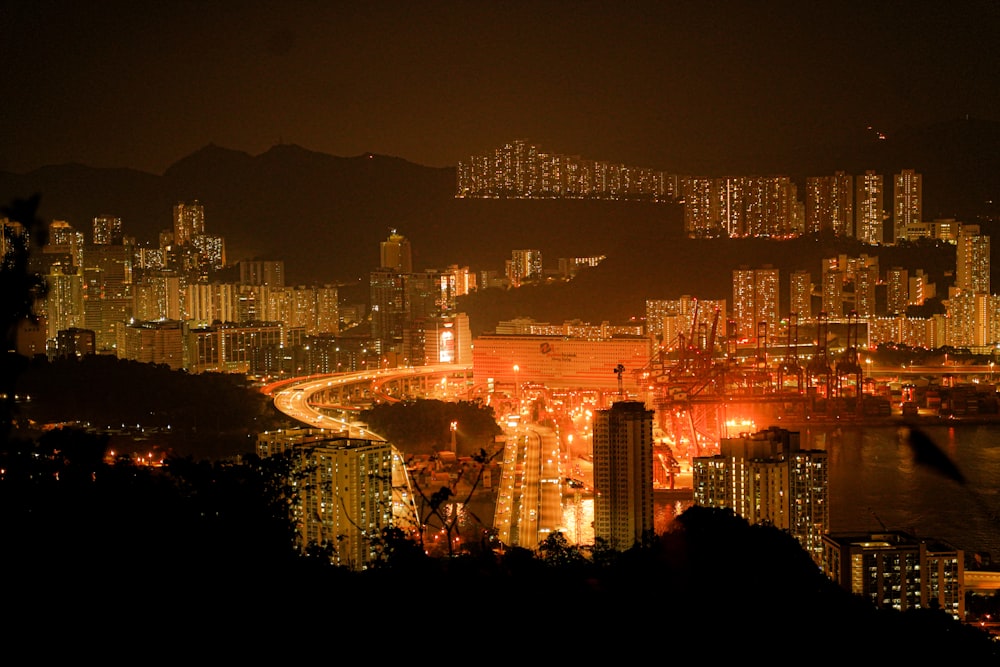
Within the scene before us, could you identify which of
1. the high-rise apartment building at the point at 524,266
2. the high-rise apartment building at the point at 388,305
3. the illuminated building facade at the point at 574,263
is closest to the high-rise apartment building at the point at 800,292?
the illuminated building facade at the point at 574,263

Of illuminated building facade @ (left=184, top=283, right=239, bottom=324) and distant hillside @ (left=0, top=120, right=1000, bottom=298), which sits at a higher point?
distant hillside @ (left=0, top=120, right=1000, bottom=298)

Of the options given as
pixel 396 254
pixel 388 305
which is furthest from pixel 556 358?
pixel 396 254

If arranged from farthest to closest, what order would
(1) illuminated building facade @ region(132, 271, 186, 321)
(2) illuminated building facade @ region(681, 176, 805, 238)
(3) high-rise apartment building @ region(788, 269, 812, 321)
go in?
(2) illuminated building facade @ region(681, 176, 805, 238) → (3) high-rise apartment building @ region(788, 269, 812, 321) → (1) illuminated building facade @ region(132, 271, 186, 321)

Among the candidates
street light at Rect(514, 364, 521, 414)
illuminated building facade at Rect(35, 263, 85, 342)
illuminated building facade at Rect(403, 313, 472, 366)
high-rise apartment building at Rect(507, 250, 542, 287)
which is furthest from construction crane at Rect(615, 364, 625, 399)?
illuminated building facade at Rect(35, 263, 85, 342)

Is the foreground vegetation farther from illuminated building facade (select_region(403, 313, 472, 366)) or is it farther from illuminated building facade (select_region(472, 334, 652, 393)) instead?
illuminated building facade (select_region(403, 313, 472, 366))

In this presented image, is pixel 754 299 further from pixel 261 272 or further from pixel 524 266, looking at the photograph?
pixel 261 272

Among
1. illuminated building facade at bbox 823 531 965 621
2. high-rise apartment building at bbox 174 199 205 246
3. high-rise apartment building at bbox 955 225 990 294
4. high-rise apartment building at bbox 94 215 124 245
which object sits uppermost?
high-rise apartment building at bbox 174 199 205 246
